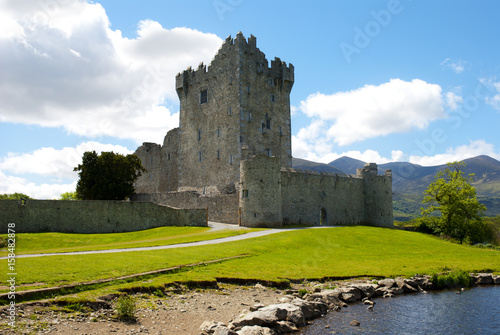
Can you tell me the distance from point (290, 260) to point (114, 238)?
17085mm

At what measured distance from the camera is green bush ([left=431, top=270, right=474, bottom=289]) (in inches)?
857

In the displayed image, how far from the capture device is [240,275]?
63.0 ft

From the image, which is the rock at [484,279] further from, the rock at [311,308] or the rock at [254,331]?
the rock at [254,331]

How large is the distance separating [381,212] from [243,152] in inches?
713

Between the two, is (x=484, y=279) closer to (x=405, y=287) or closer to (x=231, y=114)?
(x=405, y=287)

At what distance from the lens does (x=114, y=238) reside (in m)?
34.6

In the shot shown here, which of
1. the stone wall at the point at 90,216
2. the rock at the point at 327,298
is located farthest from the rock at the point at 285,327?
the stone wall at the point at 90,216

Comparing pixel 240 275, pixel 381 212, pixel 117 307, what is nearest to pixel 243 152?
pixel 381 212

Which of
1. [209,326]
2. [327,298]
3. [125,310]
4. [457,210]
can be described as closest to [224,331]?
[209,326]

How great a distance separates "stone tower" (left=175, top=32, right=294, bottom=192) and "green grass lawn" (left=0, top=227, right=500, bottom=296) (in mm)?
18753

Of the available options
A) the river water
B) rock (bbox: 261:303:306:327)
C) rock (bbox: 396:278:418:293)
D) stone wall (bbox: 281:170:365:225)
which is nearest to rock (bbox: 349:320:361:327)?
the river water

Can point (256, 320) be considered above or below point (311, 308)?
above

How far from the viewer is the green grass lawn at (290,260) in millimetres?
17031

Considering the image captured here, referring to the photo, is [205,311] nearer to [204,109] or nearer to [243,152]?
[243,152]
